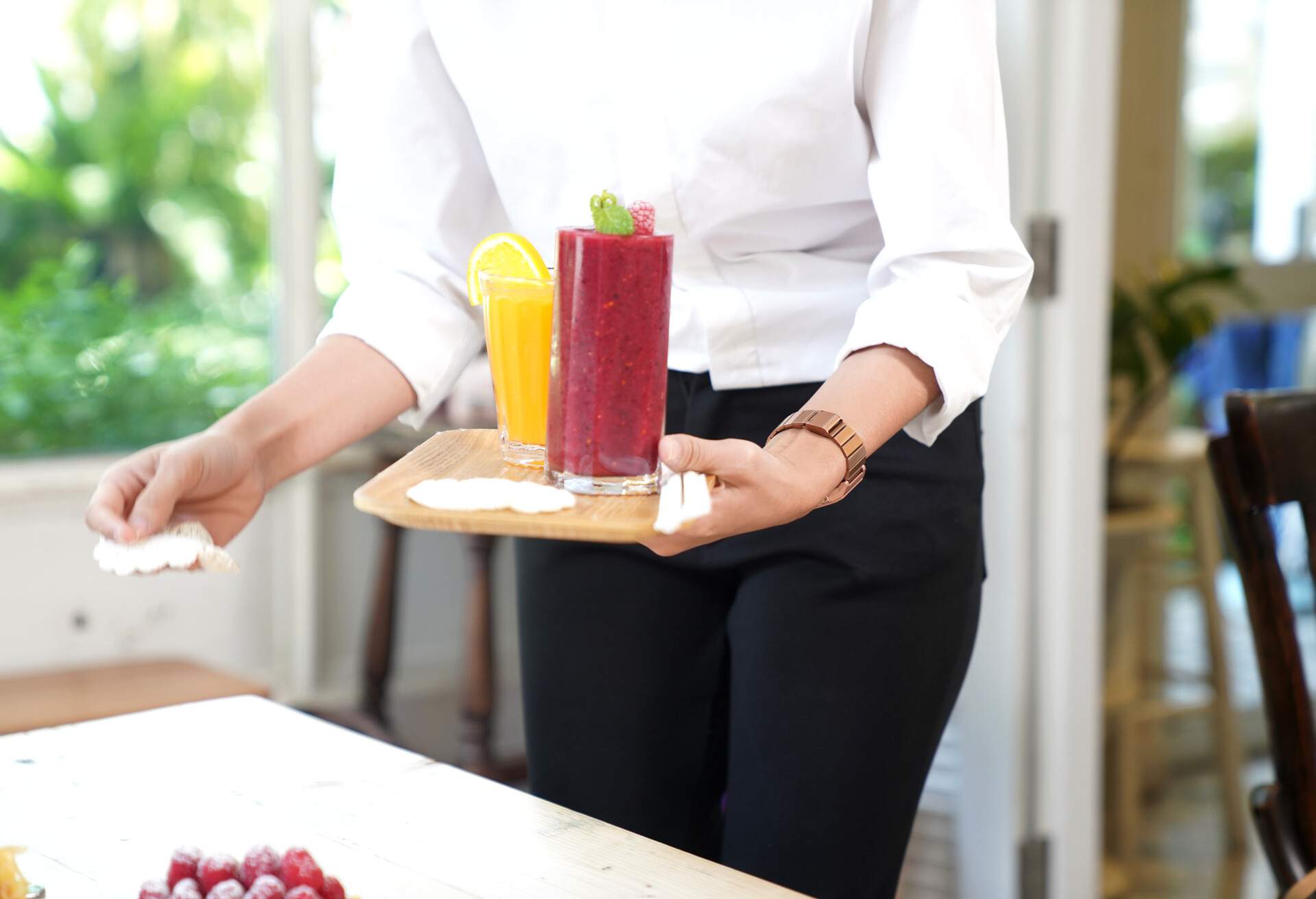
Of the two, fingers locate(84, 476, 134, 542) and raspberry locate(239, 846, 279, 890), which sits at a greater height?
fingers locate(84, 476, 134, 542)

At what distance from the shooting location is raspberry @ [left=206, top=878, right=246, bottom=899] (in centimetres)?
71

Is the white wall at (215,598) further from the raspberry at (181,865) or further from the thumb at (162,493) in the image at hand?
the raspberry at (181,865)

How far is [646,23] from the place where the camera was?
1049mm

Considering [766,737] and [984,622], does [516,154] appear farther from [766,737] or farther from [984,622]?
[984,622]

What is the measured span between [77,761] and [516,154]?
59 cm

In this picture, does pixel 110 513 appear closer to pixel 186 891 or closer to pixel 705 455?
pixel 186 891

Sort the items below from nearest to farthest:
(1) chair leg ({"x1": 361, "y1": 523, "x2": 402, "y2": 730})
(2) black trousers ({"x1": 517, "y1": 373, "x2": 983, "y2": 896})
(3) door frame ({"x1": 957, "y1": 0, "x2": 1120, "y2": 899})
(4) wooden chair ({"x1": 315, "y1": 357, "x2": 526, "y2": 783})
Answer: (2) black trousers ({"x1": 517, "y1": 373, "x2": 983, "y2": 896}) < (3) door frame ({"x1": 957, "y1": 0, "x2": 1120, "y2": 899}) < (4) wooden chair ({"x1": 315, "y1": 357, "x2": 526, "y2": 783}) < (1) chair leg ({"x1": 361, "y1": 523, "x2": 402, "y2": 730})

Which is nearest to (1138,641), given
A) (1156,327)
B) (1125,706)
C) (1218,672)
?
(1218,672)

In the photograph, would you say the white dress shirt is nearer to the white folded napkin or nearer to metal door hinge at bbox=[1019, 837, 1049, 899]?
the white folded napkin

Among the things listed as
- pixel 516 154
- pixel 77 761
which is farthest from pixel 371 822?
pixel 516 154

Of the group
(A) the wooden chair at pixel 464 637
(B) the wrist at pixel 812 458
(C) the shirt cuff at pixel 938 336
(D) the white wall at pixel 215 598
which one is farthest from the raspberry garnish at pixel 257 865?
(D) the white wall at pixel 215 598

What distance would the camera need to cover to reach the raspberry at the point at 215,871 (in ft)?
2.41

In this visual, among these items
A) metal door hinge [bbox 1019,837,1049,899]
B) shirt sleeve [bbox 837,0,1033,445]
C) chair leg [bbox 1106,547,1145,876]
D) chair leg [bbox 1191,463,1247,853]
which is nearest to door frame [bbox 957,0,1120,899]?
metal door hinge [bbox 1019,837,1049,899]

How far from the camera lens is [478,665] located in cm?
259
